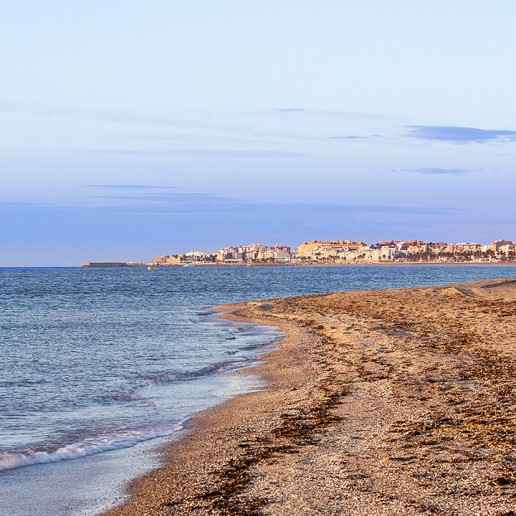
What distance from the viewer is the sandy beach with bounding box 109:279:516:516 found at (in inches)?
300

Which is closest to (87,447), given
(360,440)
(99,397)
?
(360,440)

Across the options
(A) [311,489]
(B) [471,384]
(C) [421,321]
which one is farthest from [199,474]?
(C) [421,321]

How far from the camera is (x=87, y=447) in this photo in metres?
11.5

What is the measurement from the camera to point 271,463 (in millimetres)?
9289

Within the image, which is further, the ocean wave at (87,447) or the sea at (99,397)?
the ocean wave at (87,447)

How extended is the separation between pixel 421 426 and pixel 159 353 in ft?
51.4

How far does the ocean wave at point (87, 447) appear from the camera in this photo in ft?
35.1

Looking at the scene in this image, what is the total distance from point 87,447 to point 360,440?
4.26 m

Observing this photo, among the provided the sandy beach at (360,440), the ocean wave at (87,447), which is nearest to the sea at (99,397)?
the ocean wave at (87,447)

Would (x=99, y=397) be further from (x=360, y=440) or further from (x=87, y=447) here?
(x=360, y=440)

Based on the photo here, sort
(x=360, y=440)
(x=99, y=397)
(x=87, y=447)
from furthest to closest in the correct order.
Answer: (x=99, y=397) < (x=87, y=447) < (x=360, y=440)

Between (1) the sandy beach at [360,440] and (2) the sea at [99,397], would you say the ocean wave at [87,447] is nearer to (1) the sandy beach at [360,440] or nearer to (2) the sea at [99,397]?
(2) the sea at [99,397]

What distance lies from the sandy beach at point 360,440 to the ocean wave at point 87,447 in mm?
704

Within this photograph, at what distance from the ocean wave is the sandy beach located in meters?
0.70
